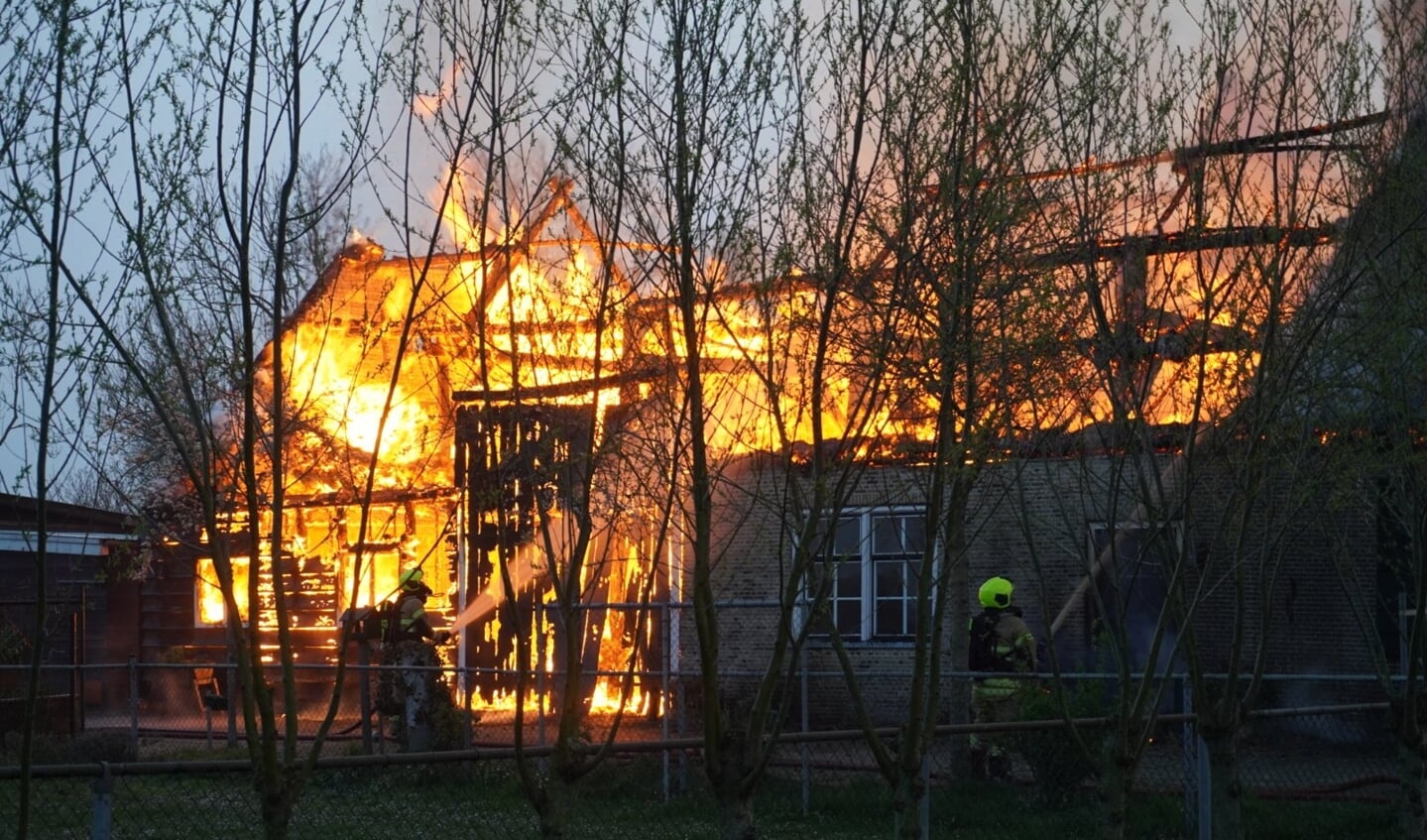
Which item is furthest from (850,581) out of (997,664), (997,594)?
(997,664)

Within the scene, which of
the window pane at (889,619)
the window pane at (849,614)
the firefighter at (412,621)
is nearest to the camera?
the firefighter at (412,621)

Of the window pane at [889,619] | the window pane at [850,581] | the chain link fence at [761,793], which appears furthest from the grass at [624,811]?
the window pane at [850,581]

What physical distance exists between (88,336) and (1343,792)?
10237 mm

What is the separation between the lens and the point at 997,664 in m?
13.9

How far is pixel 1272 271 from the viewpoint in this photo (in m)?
7.62

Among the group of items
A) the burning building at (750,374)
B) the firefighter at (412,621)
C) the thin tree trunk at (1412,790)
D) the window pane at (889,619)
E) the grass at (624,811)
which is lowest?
the grass at (624,811)

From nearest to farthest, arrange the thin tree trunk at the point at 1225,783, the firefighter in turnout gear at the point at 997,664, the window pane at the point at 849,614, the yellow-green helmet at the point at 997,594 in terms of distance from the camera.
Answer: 1. the thin tree trunk at the point at 1225,783
2. the firefighter in turnout gear at the point at 997,664
3. the yellow-green helmet at the point at 997,594
4. the window pane at the point at 849,614

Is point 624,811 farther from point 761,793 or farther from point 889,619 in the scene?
point 889,619

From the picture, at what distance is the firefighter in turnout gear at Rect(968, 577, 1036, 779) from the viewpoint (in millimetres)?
12305

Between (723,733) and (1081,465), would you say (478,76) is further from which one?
(1081,465)

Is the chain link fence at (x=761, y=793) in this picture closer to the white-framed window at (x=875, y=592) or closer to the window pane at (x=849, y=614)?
the white-framed window at (x=875, y=592)

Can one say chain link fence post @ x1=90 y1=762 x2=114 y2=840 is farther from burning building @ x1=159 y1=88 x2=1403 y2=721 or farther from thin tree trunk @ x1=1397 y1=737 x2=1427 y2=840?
thin tree trunk @ x1=1397 y1=737 x2=1427 y2=840

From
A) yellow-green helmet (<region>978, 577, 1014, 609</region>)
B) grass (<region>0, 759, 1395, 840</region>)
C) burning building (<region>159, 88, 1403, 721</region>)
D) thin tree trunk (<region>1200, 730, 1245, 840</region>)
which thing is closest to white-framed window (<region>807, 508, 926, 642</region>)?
yellow-green helmet (<region>978, 577, 1014, 609</region>)

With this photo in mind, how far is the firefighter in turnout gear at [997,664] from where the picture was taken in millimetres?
12305
